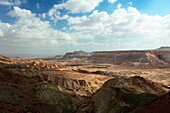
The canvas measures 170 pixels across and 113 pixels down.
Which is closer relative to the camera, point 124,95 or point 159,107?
point 159,107

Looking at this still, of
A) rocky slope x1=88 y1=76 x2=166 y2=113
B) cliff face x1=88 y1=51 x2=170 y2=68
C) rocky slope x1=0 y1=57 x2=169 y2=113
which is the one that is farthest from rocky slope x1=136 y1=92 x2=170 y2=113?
cliff face x1=88 y1=51 x2=170 y2=68

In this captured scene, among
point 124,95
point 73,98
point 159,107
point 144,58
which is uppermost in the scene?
point 159,107

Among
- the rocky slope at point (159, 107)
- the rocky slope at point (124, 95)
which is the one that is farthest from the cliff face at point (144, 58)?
the rocky slope at point (159, 107)

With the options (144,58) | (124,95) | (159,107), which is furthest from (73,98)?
(144,58)

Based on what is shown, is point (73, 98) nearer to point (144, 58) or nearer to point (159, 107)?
point (159, 107)

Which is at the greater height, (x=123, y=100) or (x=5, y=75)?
(x=5, y=75)

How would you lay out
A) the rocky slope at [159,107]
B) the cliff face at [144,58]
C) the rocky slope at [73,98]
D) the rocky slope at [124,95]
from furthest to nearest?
the cliff face at [144,58]
the rocky slope at [124,95]
the rocky slope at [73,98]
the rocky slope at [159,107]

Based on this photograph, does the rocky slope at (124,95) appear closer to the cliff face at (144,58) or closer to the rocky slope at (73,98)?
the rocky slope at (73,98)

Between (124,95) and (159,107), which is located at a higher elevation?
(159,107)

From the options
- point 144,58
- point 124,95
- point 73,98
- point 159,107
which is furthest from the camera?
point 144,58

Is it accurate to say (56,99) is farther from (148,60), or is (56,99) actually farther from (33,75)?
(148,60)

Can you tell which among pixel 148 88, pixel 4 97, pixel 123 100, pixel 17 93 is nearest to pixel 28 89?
pixel 17 93
